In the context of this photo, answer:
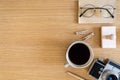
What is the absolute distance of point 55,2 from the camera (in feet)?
2.81

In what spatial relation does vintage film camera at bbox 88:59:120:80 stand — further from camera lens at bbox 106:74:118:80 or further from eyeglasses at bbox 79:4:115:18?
eyeglasses at bbox 79:4:115:18

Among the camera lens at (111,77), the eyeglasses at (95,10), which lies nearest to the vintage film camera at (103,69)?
the camera lens at (111,77)

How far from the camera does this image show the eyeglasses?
84cm

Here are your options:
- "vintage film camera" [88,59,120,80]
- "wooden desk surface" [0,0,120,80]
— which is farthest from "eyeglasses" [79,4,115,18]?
"vintage film camera" [88,59,120,80]

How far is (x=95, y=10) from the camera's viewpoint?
2.76ft

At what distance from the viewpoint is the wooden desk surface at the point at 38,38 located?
2.80ft

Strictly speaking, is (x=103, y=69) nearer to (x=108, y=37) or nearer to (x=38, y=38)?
(x=108, y=37)

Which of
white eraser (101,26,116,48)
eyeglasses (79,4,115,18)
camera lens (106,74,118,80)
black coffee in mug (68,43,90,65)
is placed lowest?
camera lens (106,74,118,80)

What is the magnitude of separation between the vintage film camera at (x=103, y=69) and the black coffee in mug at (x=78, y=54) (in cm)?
4

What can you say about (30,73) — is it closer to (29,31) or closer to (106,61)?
(29,31)

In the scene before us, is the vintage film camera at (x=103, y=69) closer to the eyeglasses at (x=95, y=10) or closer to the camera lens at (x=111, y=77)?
the camera lens at (x=111, y=77)

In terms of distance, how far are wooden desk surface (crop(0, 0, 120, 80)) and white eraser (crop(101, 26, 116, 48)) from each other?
0.05ft

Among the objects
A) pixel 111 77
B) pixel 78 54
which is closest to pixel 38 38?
pixel 78 54

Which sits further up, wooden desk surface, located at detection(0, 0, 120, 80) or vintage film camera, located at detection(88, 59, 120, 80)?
wooden desk surface, located at detection(0, 0, 120, 80)
